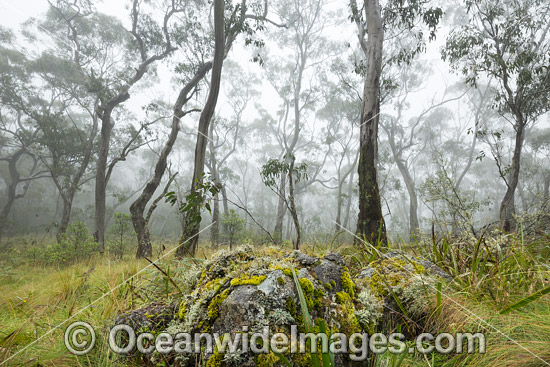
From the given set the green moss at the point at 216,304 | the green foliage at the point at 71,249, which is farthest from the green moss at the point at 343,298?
the green foliage at the point at 71,249

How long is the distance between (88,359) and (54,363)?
0.13 m

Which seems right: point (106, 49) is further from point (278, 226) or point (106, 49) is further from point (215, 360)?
point (215, 360)

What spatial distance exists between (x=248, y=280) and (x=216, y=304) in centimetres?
17

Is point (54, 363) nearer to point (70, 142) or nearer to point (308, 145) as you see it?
point (70, 142)

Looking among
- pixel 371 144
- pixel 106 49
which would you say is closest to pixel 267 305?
Result: pixel 371 144

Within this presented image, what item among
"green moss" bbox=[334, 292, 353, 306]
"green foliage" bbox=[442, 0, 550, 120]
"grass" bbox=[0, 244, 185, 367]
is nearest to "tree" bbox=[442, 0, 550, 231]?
"green foliage" bbox=[442, 0, 550, 120]

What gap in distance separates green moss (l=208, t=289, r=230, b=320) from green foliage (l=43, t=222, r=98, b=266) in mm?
7614

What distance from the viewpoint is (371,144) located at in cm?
466

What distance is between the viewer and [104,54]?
43.2 ft

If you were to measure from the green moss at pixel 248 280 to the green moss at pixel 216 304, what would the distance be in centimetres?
5

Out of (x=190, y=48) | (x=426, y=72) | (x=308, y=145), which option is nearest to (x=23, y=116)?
(x=190, y=48)

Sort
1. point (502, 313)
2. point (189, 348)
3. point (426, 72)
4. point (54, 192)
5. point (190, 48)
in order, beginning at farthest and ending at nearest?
point (54, 192)
point (426, 72)
point (190, 48)
point (502, 313)
point (189, 348)

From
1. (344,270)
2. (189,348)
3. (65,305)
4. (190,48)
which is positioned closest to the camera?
(189,348)

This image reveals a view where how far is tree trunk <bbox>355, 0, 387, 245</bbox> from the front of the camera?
440 cm
